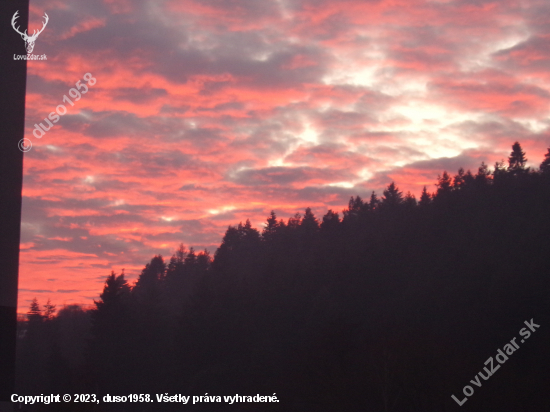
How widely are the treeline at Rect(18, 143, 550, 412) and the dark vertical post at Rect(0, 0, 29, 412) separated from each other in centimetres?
4114

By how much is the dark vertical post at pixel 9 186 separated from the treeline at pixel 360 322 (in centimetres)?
4114

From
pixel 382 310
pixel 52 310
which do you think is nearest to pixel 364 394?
pixel 382 310

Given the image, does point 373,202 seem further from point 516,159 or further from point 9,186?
point 9,186

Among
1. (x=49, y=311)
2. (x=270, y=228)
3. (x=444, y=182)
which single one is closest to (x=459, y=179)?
(x=444, y=182)

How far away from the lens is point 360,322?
7019 centimetres

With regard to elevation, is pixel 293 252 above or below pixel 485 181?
below

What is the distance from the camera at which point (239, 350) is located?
65125 millimetres

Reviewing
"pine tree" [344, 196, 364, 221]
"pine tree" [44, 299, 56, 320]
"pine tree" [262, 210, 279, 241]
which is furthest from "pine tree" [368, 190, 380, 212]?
"pine tree" [44, 299, 56, 320]

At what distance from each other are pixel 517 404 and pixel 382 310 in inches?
1345

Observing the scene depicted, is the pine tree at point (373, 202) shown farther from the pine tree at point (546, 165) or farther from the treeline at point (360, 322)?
the pine tree at point (546, 165)

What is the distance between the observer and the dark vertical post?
544cm

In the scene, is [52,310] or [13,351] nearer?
[13,351]

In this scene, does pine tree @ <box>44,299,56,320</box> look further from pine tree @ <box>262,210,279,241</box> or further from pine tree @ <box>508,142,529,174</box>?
pine tree @ <box>508,142,529,174</box>

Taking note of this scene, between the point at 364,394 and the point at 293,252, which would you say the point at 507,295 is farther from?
the point at 293,252
